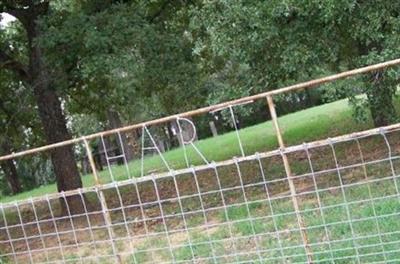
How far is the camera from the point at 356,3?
27.5 feet

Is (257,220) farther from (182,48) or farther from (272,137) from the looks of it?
(272,137)

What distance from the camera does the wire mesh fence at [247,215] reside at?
549 cm

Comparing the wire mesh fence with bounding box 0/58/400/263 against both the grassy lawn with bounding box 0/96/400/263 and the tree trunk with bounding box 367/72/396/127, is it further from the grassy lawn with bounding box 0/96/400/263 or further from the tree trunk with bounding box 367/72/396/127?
the tree trunk with bounding box 367/72/396/127

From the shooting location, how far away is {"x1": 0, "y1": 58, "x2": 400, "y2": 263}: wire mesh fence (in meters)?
5.49

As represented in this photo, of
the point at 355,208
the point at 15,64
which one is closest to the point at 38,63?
the point at 15,64

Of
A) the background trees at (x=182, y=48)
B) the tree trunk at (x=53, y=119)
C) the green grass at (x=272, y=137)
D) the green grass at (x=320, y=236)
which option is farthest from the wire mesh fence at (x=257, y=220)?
the green grass at (x=272, y=137)

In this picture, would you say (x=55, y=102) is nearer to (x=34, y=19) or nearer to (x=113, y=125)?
(x=34, y=19)

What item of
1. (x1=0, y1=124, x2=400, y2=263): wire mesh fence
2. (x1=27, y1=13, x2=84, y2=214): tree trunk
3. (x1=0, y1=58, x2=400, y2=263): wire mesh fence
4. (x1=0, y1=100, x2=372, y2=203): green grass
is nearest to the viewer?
(x1=0, y1=58, x2=400, y2=263): wire mesh fence

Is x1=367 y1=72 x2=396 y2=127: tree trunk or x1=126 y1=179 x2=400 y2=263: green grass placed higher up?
x1=367 y1=72 x2=396 y2=127: tree trunk

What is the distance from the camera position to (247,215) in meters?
8.11

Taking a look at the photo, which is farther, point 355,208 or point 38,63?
point 38,63

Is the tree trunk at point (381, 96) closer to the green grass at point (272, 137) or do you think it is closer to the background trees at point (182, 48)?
the background trees at point (182, 48)

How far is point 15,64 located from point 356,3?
6544 millimetres

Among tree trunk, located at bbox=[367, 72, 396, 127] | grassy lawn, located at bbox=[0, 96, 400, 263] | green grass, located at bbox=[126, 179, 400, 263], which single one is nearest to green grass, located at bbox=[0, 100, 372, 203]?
grassy lawn, located at bbox=[0, 96, 400, 263]
